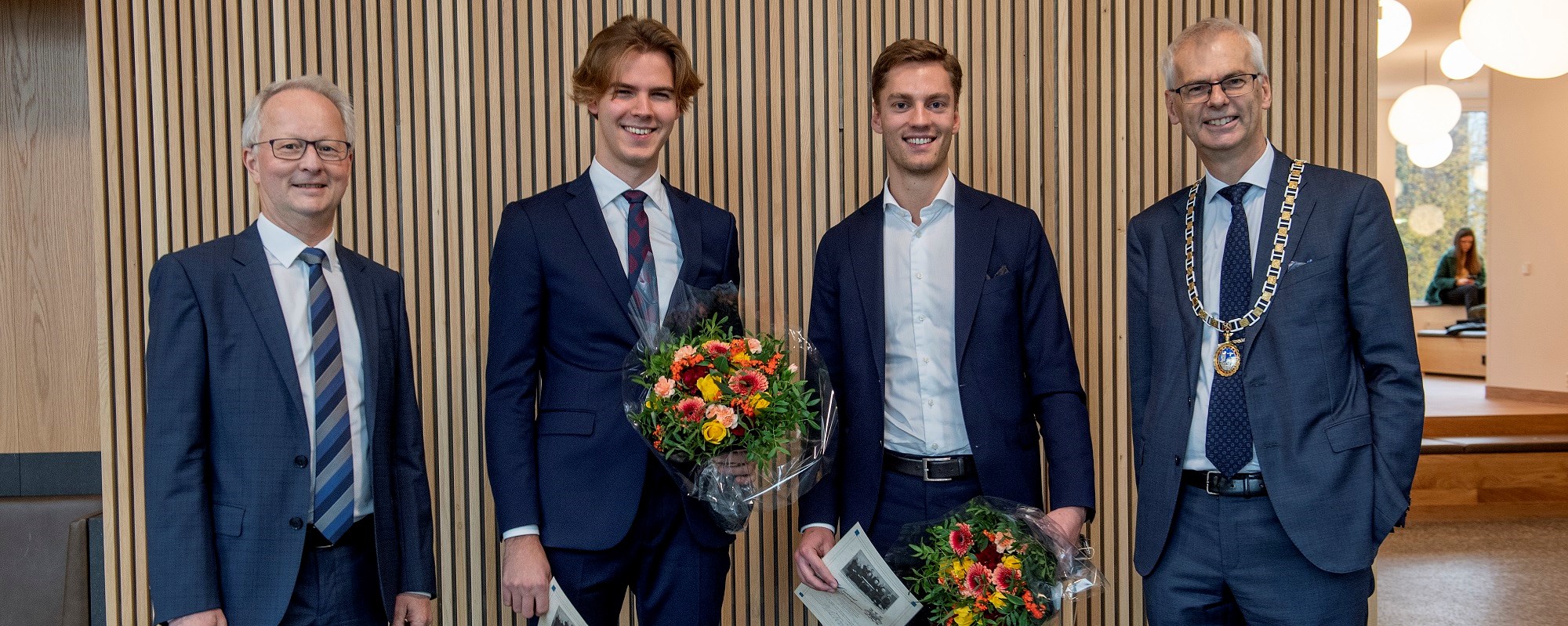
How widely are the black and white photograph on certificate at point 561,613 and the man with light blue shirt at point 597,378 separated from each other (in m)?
0.06

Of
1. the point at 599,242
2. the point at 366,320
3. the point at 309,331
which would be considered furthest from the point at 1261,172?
the point at 309,331

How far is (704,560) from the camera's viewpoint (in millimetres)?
2652

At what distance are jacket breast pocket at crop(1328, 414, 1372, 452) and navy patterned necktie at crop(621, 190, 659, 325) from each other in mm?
1570

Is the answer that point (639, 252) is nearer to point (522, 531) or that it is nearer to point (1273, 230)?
point (522, 531)

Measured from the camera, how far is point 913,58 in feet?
9.28

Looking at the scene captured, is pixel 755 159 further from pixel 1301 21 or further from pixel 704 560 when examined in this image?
pixel 1301 21

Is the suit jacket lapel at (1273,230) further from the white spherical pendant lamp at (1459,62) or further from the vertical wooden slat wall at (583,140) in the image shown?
the white spherical pendant lamp at (1459,62)

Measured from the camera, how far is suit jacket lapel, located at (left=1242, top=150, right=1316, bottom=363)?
252 cm

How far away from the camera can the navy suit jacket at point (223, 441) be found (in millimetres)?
2209

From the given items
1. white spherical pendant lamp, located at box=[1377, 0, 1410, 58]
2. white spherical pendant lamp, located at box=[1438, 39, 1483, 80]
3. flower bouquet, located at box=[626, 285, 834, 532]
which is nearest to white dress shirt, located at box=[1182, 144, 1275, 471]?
flower bouquet, located at box=[626, 285, 834, 532]

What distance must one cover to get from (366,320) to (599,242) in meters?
0.56

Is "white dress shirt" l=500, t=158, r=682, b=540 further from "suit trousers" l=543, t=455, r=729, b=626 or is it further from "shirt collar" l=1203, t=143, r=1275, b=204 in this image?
"shirt collar" l=1203, t=143, r=1275, b=204

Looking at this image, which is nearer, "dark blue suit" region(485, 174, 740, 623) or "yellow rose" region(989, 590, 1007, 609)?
"yellow rose" region(989, 590, 1007, 609)

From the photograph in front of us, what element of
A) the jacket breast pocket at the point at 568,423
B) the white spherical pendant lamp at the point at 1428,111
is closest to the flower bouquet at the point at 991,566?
the jacket breast pocket at the point at 568,423
